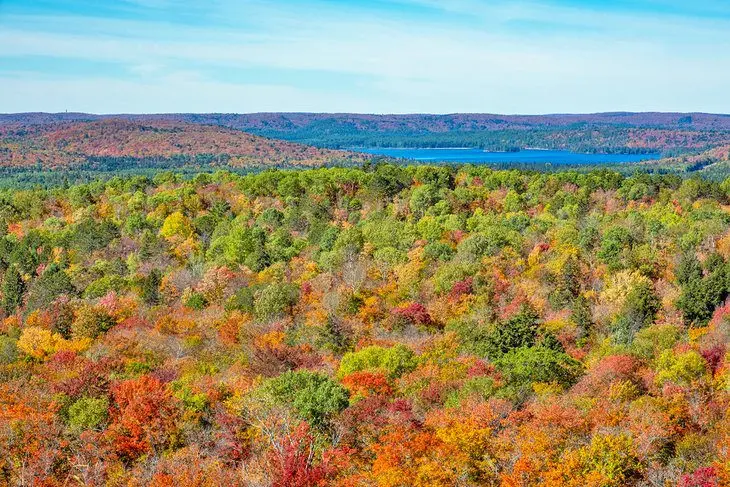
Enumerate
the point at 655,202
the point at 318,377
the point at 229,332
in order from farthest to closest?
the point at 655,202
the point at 229,332
the point at 318,377

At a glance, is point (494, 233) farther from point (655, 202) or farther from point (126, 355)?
point (126, 355)

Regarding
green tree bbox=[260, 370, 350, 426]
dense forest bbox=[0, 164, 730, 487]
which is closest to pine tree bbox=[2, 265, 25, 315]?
dense forest bbox=[0, 164, 730, 487]

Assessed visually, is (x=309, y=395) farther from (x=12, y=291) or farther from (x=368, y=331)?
(x=12, y=291)

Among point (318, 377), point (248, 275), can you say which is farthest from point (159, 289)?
point (318, 377)

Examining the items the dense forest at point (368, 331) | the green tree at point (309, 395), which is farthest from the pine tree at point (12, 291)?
the green tree at point (309, 395)

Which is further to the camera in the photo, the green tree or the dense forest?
the green tree

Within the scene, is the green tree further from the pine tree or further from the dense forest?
the pine tree

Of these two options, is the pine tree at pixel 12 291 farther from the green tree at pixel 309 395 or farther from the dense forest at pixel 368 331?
the green tree at pixel 309 395

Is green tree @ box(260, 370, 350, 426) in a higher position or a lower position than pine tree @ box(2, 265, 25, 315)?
higher

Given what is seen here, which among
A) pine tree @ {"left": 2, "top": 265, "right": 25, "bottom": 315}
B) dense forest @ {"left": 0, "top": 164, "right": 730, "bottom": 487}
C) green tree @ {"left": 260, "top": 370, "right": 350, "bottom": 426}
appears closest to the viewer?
dense forest @ {"left": 0, "top": 164, "right": 730, "bottom": 487}
